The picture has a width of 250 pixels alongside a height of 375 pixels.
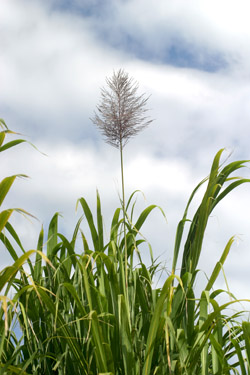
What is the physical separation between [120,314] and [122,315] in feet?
0.04

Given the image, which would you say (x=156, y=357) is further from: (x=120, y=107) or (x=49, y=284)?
(x=120, y=107)

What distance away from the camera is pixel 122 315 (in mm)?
2062

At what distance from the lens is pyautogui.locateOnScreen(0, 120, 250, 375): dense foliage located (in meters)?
2.03

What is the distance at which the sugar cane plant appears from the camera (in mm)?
2049

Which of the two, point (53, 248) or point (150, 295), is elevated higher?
point (53, 248)

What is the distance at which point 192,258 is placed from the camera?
2549 millimetres

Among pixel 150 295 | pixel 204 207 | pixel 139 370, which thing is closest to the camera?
pixel 139 370

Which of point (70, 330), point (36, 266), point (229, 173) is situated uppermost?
point (229, 173)

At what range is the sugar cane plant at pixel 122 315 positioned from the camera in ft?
6.72

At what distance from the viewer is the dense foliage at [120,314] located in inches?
80.0

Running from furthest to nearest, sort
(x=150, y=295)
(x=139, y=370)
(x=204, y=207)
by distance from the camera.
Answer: (x=204, y=207) → (x=150, y=295) → (x=139, y=370)

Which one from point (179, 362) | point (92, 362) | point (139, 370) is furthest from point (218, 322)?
point (92, 362)

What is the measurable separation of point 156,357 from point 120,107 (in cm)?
110

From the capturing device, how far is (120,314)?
2.07 m
